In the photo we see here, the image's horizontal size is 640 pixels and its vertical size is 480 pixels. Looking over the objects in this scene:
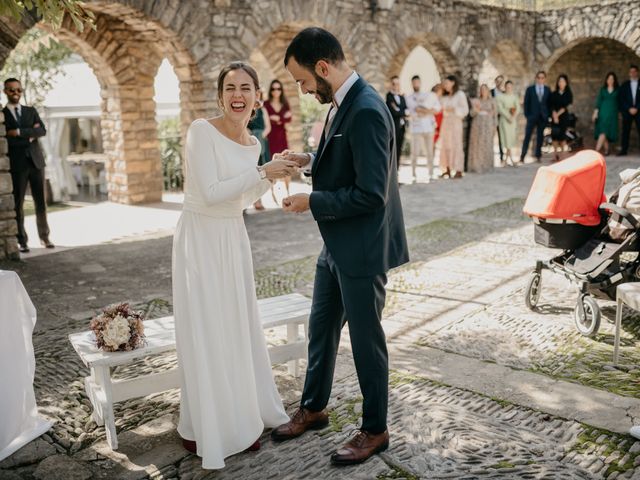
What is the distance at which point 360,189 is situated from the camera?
2645 millimetres

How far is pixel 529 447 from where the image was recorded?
10.0 ft

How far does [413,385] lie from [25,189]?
5741mm

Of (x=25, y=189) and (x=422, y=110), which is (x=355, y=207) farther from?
(x=422, y=110)

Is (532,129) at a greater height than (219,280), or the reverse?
(532,129)

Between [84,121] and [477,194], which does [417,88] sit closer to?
[477,194]

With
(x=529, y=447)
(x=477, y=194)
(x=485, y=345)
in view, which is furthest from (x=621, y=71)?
(x=529, y=447)

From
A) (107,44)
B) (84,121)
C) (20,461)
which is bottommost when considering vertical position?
(20,461)

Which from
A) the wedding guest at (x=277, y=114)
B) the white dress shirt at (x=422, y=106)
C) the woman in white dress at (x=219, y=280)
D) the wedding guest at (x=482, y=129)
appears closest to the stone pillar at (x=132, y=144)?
the wedding guest at (x=277, y=114)

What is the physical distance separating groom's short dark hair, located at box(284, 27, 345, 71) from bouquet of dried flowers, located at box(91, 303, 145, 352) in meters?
1.46

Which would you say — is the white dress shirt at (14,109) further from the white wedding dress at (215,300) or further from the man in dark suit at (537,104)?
the man in dark suit at (537,104)

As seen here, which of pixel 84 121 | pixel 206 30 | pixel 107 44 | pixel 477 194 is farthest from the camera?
pixel 84 121

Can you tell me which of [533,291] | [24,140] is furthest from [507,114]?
[24,140]

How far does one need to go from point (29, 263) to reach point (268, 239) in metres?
2.67

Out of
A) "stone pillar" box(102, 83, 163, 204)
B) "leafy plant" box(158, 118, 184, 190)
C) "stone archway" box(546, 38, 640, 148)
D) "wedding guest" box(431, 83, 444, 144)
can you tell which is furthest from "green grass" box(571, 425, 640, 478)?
"stone archway" box(546, 38, 640, 148)
